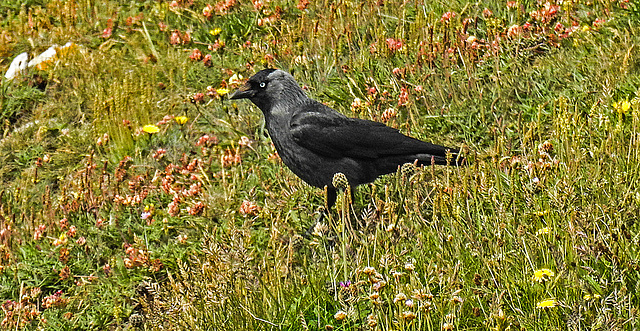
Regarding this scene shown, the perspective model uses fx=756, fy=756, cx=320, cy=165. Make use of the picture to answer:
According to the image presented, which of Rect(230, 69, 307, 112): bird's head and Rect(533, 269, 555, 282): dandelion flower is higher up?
Rect(533, 269, 555, 282): dandelion flower

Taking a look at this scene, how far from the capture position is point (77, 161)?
23.2 feet

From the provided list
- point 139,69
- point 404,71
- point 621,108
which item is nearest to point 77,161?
point 139,69

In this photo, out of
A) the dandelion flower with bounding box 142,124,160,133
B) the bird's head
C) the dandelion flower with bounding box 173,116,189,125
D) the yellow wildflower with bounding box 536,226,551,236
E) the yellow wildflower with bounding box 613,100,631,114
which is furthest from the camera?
the dandelion flower with bounding box 142,124,160,133

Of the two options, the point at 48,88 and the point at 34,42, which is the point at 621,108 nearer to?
the point at 48,88

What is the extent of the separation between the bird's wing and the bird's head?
0.37 meters

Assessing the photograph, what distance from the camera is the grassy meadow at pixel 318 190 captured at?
10.5 feet

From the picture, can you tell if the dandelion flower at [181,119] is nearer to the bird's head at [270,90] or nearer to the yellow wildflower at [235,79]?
the yellow wildflower at [235,79]

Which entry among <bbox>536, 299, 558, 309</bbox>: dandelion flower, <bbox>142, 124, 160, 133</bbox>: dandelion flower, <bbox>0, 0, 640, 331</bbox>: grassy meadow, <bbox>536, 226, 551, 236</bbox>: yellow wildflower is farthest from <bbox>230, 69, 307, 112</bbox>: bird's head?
<bbox>536, 299, 558, 309</bbox>: dandelion flower

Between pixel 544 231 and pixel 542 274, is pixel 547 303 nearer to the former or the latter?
pixel 542 274

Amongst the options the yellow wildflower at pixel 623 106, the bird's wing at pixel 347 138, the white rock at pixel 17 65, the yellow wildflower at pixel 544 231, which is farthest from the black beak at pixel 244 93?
the white rock at pixel 17 65

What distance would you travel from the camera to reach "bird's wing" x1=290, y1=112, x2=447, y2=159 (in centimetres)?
508

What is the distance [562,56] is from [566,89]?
1.44ft

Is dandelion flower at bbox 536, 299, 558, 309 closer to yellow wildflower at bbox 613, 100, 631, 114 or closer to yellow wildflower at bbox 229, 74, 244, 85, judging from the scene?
yellow wildflower at bbox 613, 100, 631, 114

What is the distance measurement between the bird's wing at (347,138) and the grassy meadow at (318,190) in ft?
0.89
